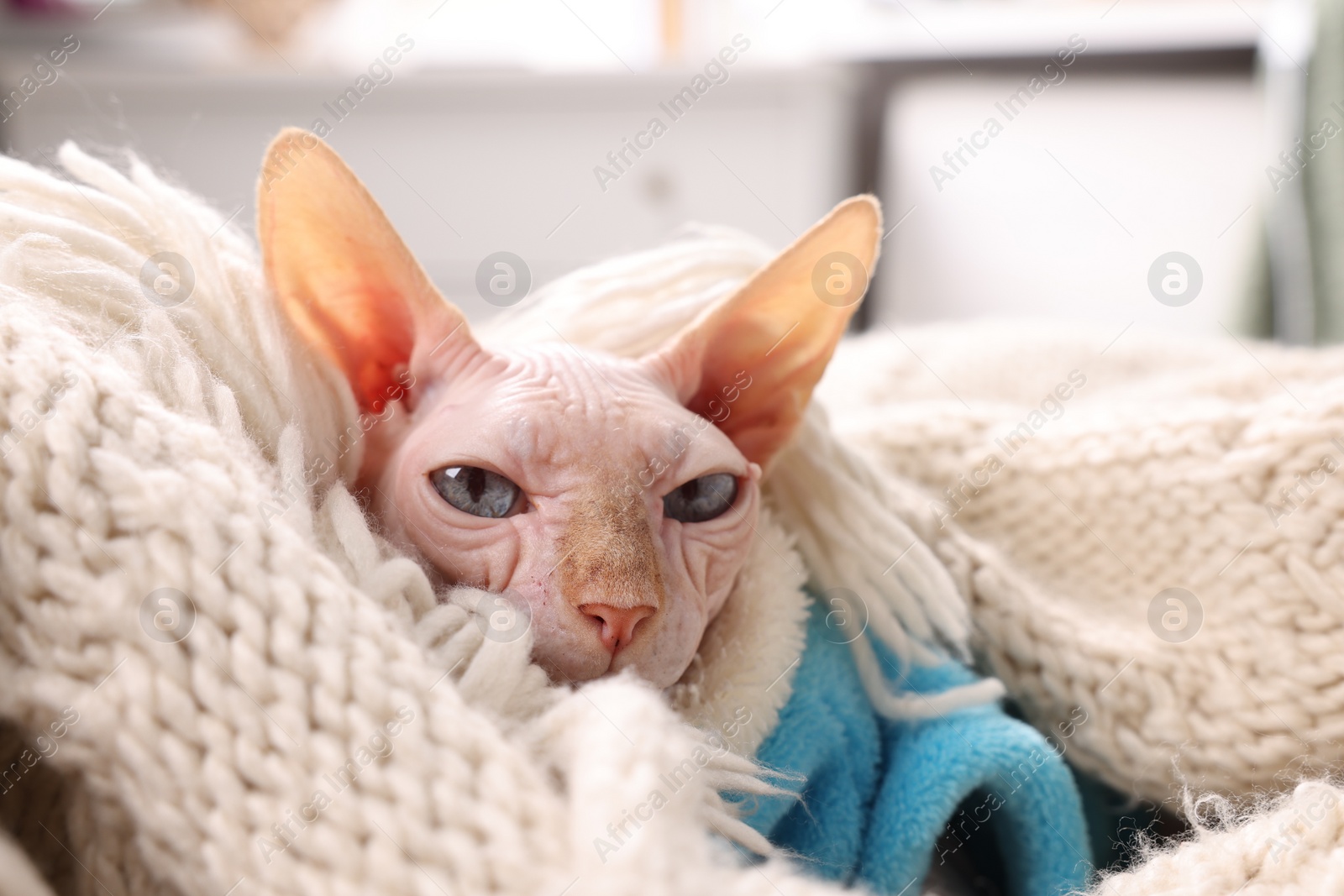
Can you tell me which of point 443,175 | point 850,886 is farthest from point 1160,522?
point 443,175

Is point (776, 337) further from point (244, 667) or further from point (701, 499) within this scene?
point (244, 667)

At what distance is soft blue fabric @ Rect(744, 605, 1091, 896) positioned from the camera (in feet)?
1.80

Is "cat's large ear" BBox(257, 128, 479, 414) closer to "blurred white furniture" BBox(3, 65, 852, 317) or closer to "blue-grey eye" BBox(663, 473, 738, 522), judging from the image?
"blue-grey eye" BBox(663, 473, 738, 522)

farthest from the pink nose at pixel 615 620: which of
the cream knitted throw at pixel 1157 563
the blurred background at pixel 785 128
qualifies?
the blurred background at pixel 785 128

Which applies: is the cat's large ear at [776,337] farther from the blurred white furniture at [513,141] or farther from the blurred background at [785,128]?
the blurred white furniture at [513,141]

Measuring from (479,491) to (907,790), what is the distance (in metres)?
0.30

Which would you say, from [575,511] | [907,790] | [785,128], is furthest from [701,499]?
[785,128]

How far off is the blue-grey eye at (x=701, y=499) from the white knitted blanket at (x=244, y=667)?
0.06 meters

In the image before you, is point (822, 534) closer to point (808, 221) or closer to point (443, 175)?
point (808, 221)

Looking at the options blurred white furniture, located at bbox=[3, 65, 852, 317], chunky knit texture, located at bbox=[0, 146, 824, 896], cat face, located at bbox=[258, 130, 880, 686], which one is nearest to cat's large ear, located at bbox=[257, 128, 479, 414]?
cat face, located at bbox=[258, 130, 880, 686]

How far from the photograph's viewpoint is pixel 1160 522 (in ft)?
2.24

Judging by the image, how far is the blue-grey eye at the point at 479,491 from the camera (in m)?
0.49

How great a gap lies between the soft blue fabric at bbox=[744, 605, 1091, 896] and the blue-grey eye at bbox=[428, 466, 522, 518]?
0.19m

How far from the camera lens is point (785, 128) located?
6.51 feet
